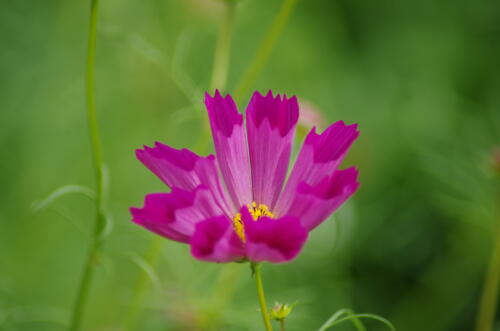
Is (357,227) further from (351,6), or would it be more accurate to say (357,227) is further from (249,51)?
Result: (351,6)

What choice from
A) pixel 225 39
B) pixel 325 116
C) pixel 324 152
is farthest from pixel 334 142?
pixel 325 116

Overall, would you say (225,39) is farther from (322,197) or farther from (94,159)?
(322,197)

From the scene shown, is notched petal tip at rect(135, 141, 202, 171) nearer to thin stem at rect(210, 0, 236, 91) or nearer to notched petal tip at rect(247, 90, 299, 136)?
notched petal tip at rect(247, 90, 299, 136)

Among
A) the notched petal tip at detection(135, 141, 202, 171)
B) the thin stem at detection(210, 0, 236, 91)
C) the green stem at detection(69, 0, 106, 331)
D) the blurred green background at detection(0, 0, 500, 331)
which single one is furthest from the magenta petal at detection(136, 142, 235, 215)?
the blurred green background at detection(0, 0, 500, 331)

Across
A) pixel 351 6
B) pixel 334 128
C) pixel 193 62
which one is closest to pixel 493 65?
pixel 351 6

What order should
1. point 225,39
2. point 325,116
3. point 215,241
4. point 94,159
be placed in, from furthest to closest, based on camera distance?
point 325,116
point 225,39
point 94,159
point 215,241
